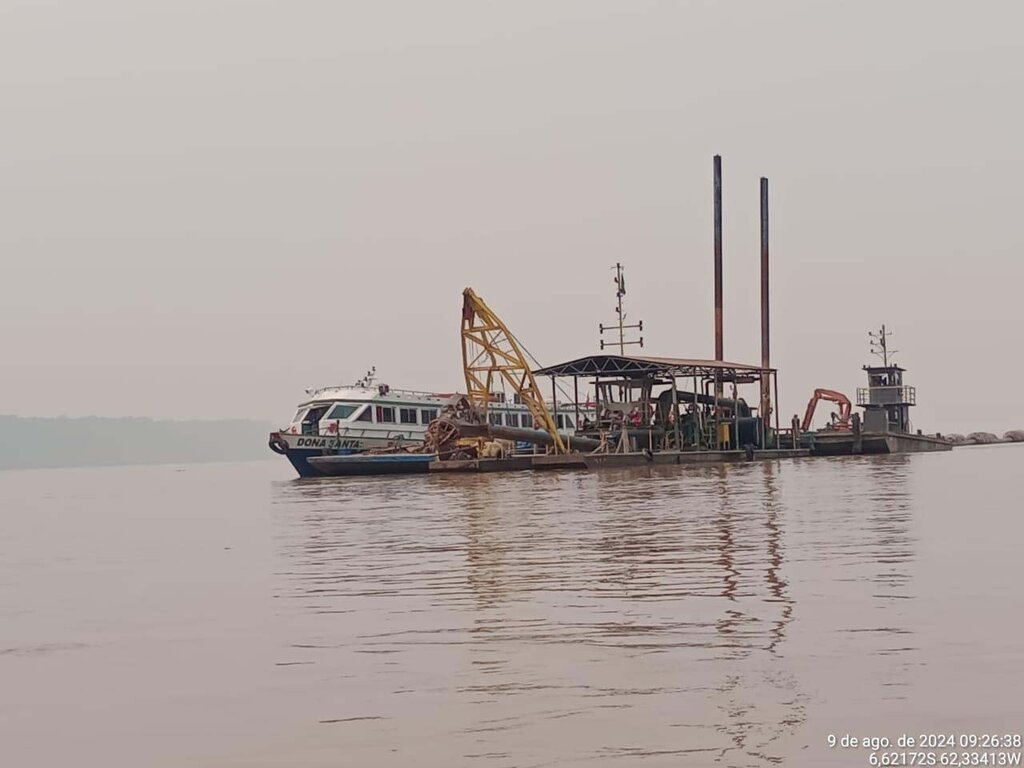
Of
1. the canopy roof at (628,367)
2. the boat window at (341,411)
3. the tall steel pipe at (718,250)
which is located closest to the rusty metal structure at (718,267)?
the tall steel pipe at (718,250)

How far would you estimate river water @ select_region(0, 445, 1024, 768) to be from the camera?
24.5ft

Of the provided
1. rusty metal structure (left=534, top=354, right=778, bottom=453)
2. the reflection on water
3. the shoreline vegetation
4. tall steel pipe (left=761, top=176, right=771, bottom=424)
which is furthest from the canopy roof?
the shoreline vegetation

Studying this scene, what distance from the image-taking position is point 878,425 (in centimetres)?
9256

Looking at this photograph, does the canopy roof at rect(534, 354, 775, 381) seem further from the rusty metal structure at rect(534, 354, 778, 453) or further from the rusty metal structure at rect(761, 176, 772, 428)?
the rusty metal structure at rect(761, 176, 772, 428)

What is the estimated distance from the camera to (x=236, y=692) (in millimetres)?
9172

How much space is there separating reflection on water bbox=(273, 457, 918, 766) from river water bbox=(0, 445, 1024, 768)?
0.11 ft

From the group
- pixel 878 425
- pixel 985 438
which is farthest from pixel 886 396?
pixel 985 438

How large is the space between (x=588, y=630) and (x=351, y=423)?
61.4 meters

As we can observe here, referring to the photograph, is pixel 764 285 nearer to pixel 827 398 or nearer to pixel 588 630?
pixel 827 398

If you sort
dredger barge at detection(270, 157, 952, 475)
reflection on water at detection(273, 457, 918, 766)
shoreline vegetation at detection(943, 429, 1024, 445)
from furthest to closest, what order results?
shoreline vegetation at detection(943, 429, 1024, 445) < dredger barge at detection(270, 157, 952, 475) < reflection on water at detection(273, 457, 918, 766)

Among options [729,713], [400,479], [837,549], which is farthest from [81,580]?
[400,479]

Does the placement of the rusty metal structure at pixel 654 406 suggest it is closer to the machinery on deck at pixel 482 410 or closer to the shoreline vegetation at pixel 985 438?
the machinery on deck at pixel 482 410

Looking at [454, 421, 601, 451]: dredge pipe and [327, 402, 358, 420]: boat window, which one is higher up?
[327, 402, 358, 420]: boat window

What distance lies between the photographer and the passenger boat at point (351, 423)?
69812 mm
